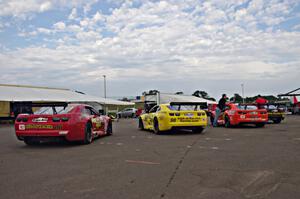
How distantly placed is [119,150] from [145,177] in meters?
3.17

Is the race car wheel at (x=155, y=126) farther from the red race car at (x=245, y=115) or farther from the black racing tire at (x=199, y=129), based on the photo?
the red race car at (x=245, y=115)

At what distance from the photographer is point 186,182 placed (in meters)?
4.76

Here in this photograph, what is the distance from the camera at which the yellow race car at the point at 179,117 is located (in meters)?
12.0

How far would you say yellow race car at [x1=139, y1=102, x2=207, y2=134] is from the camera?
1200 cm

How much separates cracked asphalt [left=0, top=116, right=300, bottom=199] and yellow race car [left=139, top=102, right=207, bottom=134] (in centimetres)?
378

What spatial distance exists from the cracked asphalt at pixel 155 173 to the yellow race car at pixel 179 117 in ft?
12.4

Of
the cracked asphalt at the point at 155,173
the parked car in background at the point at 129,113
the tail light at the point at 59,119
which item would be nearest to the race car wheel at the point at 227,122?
the cracked asphalt at the point at 155,173

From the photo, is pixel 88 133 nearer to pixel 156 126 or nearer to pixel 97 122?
pixel 97 122

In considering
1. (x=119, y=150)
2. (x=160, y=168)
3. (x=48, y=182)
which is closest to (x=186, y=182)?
(x=160, y=168)

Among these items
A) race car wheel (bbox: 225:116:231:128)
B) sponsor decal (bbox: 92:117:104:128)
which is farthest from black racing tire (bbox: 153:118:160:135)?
race car wheel (bbox: 225:116:231:128)

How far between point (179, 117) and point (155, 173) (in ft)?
22.2

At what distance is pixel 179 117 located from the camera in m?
12.1

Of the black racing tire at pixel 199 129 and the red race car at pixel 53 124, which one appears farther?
the black racing tire at pixel 199 129

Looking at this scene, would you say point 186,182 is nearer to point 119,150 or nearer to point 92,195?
point 92,195
